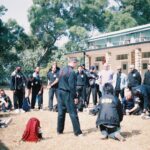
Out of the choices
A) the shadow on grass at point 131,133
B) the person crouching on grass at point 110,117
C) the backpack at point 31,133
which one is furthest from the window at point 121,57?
the backpack at point 31,133

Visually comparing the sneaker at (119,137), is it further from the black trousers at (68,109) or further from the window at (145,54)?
the window at (145,54)

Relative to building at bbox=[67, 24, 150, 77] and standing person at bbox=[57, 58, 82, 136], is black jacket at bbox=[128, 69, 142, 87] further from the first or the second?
building at bbox=[67, 24, 150, 77]

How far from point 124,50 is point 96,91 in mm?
28425

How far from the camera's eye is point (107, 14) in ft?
228

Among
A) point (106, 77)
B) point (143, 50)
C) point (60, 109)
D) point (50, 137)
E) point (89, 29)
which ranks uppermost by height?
point (89, 29)

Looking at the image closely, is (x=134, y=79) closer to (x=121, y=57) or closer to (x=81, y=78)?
(x=81, y=78)

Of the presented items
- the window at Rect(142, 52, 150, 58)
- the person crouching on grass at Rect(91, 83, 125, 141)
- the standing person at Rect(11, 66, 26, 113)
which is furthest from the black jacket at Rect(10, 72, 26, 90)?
the window at Rect(142, 52, 150, 58)

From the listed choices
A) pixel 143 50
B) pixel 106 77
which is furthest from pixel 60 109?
pixel 143 50

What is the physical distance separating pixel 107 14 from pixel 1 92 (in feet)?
183

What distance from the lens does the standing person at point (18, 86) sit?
51.8 ft

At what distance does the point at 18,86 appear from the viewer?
52.0 feet

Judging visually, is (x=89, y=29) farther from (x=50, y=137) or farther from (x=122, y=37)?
(x=50, y=137)

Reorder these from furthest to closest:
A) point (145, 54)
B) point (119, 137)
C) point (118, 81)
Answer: point (145, 54) → point (118, 81) → point (119, 137)

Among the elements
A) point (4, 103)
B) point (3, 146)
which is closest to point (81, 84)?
point (4, 103)
